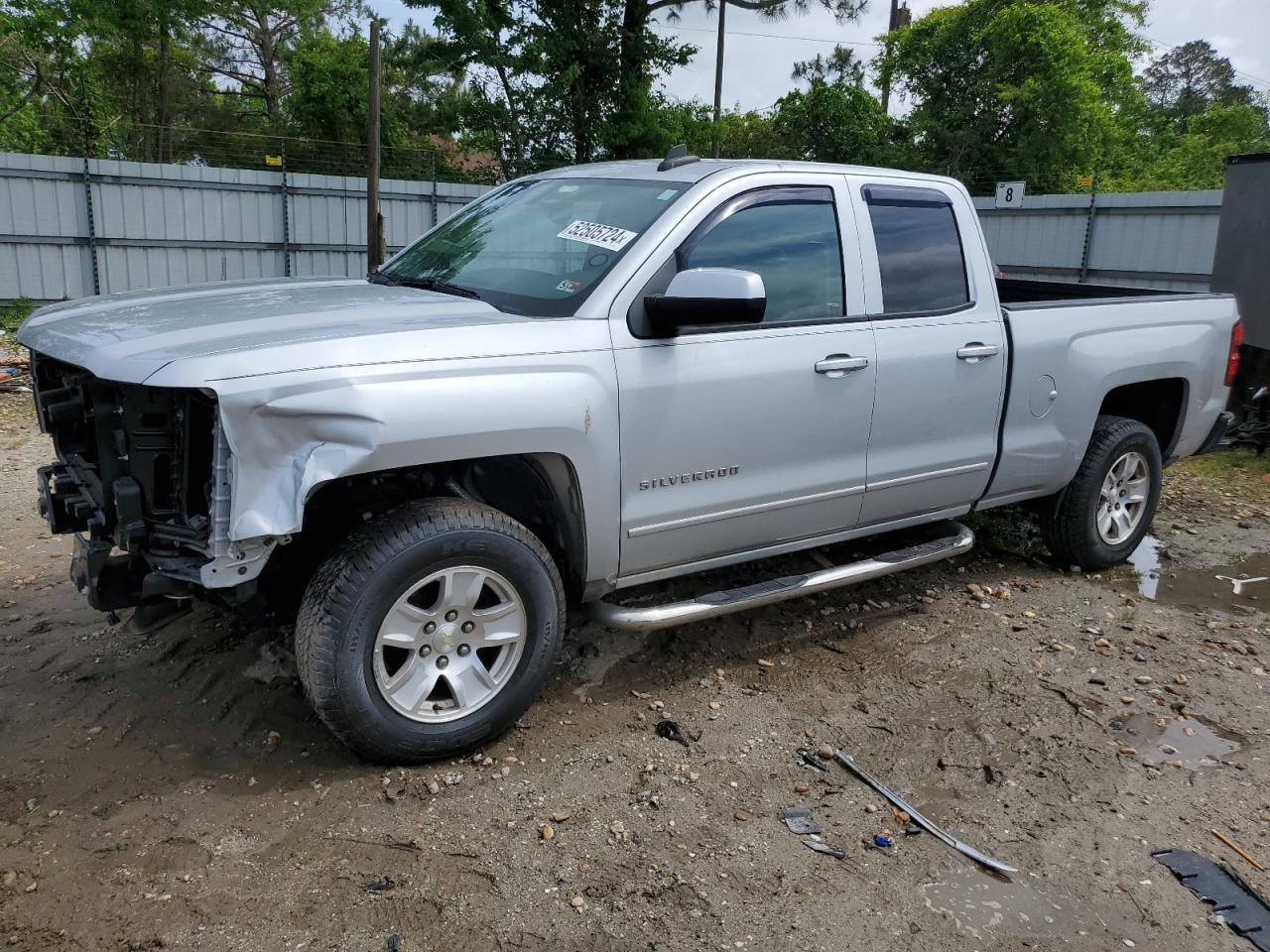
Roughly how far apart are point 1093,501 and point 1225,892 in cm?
265

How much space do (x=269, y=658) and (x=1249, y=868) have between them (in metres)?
3.37

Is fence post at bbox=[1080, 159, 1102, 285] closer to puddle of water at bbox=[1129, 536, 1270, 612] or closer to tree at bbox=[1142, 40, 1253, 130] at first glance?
puddle of water at bbox=[1129, 536, 1270, 612]

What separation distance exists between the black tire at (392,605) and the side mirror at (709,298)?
87 cm

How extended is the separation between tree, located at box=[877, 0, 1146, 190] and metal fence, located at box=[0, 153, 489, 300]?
1645 cm

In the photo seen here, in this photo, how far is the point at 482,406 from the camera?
3.02 meters

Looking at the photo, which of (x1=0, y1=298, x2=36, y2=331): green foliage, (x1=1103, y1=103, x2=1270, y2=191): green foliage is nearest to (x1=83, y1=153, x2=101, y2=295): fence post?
(x1=0, y1=298, x2=36, y2=331): green foliage

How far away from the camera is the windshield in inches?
138

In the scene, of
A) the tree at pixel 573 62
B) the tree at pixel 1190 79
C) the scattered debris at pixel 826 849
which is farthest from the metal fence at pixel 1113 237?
the tree at pixel 1190 79

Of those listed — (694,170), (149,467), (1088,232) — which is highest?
(1088,232)

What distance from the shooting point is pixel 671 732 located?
140 inches

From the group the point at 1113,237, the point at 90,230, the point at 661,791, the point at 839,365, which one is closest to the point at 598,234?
the point at 839,365

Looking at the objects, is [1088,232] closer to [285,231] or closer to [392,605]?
[285,231]

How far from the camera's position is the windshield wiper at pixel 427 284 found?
3.72 meters

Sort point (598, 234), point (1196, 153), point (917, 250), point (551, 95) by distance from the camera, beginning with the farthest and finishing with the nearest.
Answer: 1. point (1196, 153)
2. point (551, 95)
3. point (917, 250)
4. point (598, 234)
